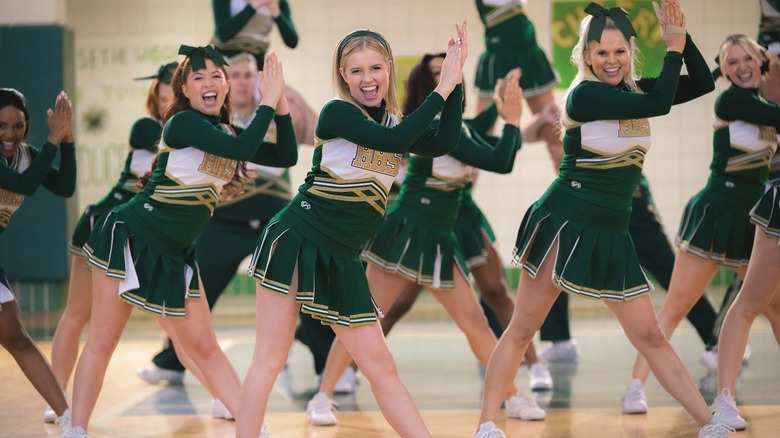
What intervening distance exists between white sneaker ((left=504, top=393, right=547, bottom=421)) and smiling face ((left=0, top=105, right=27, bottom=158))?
2602 mm

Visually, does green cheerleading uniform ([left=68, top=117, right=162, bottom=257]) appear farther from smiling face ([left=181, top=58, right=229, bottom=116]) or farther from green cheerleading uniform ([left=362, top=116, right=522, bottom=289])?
green cheerleading uniform ([left=362, top=116, right=522, bottom=289])

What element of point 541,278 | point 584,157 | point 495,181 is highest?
point 584,157

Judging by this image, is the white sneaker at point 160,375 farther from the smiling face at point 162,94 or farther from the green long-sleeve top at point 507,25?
the green long-sleeve top at point 507,25

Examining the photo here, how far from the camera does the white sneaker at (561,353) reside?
276 inches

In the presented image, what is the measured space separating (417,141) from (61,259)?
5.89 metres

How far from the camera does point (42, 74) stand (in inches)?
356

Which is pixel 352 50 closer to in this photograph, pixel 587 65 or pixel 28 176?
pixel 587 65

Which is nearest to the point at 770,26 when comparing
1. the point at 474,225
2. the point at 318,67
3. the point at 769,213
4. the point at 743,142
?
the point at 743,142

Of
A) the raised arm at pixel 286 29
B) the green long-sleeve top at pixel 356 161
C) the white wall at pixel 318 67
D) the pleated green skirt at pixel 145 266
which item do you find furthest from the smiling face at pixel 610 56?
the white wall at pixel 318 67

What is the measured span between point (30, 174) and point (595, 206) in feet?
7.97

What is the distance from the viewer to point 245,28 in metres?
6.51

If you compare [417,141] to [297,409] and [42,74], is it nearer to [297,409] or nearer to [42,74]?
[297,409]

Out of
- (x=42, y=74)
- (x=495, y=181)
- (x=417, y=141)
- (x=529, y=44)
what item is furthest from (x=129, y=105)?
(x=417, y=141)

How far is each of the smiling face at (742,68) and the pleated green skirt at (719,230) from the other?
1.76 feet
